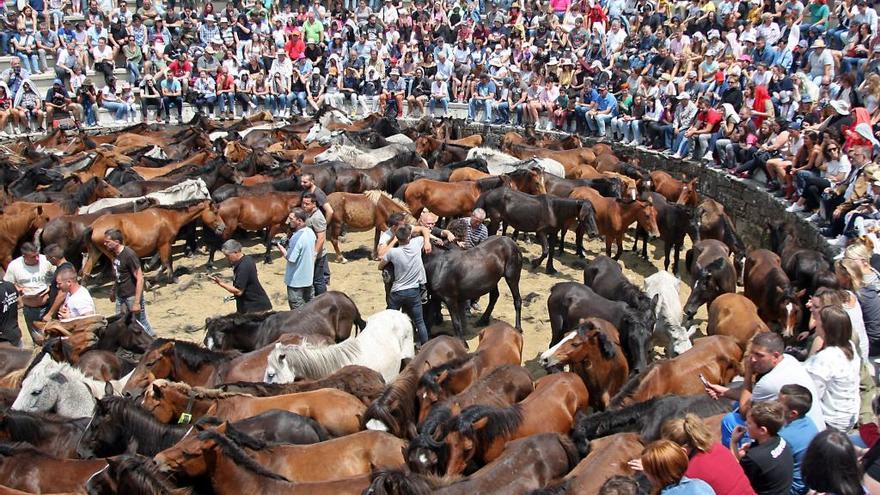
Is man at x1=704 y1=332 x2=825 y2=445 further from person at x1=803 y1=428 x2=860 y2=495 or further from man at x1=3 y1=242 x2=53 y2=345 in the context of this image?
man at x1=3 y1=242 x2=53 y2=345

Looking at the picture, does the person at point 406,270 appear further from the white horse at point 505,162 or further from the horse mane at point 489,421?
the white horse at point 505,162

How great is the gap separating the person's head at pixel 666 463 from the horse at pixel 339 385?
305 centimetres

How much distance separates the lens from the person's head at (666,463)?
4.17 m

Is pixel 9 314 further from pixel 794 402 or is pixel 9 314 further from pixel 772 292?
pixel 772 292

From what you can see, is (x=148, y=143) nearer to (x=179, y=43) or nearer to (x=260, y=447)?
(x=179, y=43)

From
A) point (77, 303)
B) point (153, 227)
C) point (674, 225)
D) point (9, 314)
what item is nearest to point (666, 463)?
point (77, 303)

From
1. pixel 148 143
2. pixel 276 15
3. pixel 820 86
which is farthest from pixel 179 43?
pixel 820 86

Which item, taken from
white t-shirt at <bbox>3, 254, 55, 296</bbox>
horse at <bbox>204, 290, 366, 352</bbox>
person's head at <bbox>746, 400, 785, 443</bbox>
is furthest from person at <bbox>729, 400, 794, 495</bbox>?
white t-shirt at <bbox>3, 254, 55, 296</bbox>

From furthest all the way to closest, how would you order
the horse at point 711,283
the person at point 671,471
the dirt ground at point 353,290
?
the dirt ground at point 353,290
the horse at point 711,283
the person at point 671,471

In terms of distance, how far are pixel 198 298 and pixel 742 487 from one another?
909cm

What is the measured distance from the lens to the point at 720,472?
433 cm

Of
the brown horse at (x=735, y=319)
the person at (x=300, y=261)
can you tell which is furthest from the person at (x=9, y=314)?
the brown horse at (x=735, y=319)

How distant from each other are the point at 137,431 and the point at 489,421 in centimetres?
266

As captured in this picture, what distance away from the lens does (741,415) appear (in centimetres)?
511
